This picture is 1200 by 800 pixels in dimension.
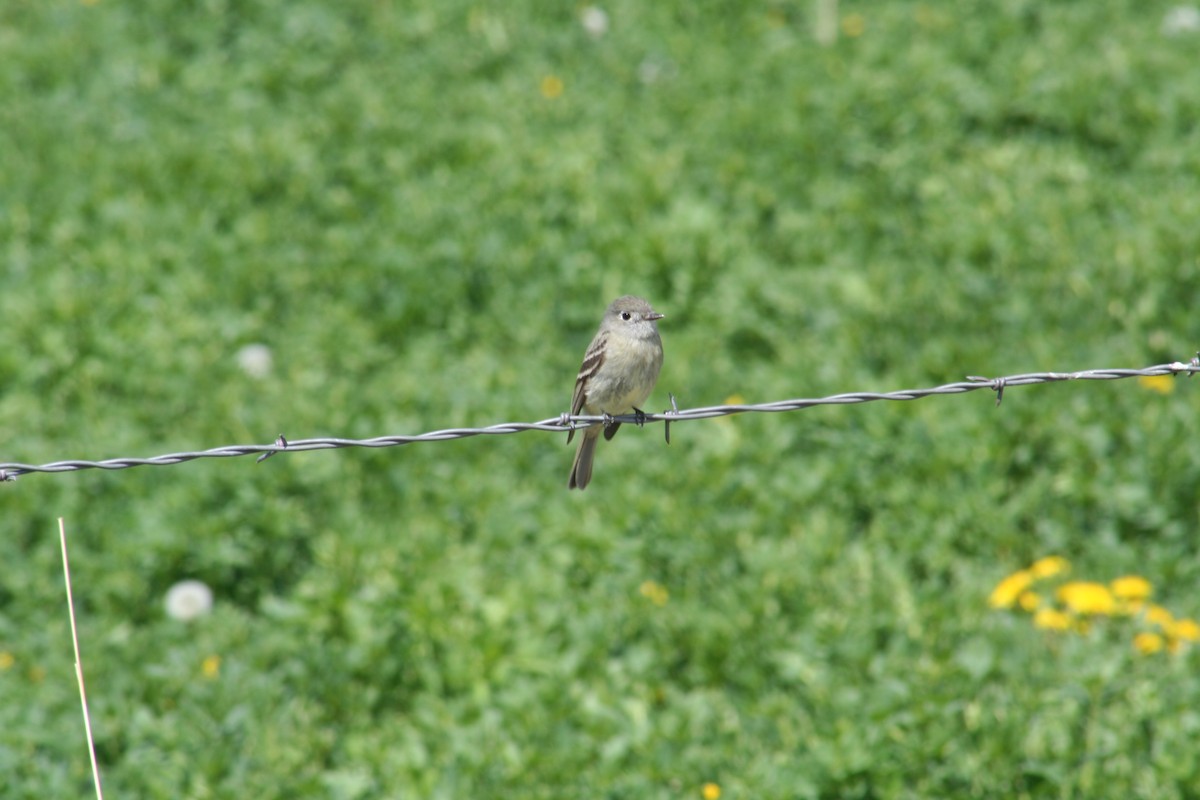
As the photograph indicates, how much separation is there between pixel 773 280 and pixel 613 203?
148 centimetres

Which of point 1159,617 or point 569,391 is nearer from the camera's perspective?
point 1159,617

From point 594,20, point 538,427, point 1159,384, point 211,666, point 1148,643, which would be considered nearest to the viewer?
point 538,427

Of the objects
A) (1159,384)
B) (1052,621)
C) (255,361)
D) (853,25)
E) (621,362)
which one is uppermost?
(853,25)

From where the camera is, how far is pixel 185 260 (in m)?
9.41

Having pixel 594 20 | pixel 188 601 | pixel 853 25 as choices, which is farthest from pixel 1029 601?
pixel 594 20

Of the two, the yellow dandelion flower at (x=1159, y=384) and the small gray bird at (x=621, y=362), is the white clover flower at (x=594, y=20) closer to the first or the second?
the yellow dandelion flower at (x=1159, y=384)

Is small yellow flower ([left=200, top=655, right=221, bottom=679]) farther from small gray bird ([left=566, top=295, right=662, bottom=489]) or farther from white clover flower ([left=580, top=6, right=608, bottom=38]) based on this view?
white clover flower ([left=580, top=6, right=608, bottom=38])

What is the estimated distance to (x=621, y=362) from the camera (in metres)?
5.45

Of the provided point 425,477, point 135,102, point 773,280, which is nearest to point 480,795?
point 425,477

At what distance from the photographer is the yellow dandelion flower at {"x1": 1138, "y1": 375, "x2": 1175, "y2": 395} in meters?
7.46

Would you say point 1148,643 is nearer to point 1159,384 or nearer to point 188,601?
point 1159,384

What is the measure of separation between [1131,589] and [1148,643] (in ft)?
1.45

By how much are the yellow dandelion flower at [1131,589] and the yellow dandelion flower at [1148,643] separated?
358 mm

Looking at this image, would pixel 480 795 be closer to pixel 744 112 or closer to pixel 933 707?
pixel 933 707
